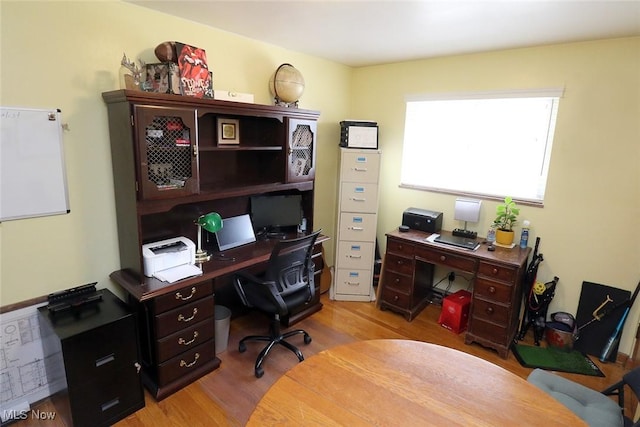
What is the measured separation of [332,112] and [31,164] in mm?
2580

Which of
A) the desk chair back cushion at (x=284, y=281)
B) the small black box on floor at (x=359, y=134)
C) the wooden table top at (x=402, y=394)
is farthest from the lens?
the small black box on floor at (x=359, y=134)

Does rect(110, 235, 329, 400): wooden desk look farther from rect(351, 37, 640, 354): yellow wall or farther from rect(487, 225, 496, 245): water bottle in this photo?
rect(351, 37, 640, 354): yellow wall

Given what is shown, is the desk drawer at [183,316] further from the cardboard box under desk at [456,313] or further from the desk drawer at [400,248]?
the cardboard box under desk at [456,313]

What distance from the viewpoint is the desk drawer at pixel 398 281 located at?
10.2ft

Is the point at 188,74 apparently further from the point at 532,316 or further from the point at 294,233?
the point at 532,316

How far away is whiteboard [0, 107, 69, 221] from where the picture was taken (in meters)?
1.76

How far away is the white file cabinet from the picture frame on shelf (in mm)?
1039

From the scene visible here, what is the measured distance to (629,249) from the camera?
8.24 feet

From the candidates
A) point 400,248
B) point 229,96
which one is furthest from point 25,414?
point 400,248

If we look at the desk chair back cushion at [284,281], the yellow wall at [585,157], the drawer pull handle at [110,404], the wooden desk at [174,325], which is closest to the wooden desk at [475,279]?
the yellow wall at [585,157]

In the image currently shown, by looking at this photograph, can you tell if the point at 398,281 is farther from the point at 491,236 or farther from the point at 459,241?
the point at 491,236

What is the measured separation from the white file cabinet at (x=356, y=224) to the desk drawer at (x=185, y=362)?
1.47 meters

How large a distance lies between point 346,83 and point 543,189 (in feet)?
7.15

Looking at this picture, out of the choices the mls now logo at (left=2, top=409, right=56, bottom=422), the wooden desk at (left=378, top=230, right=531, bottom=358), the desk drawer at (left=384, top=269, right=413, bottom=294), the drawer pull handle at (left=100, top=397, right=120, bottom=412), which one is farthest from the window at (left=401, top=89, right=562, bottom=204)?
the mls now logo at (left=2, top=409, right=56, bottom=422)
